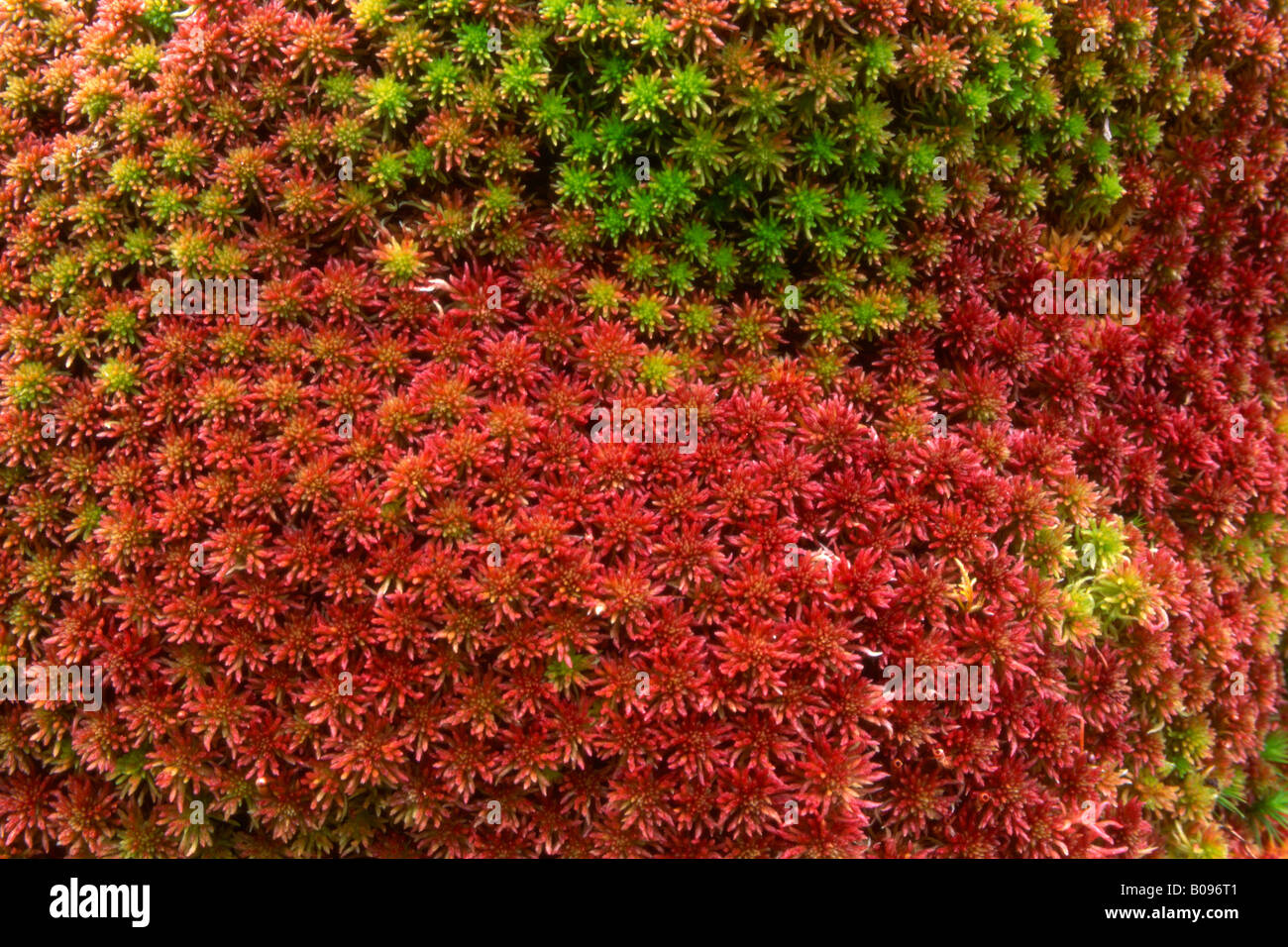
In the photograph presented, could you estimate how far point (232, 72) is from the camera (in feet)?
10.9

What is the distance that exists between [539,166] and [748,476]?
4.62 feet

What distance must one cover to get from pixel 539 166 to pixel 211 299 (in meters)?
1.28

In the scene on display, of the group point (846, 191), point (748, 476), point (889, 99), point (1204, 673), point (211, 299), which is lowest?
point (1204, 673)

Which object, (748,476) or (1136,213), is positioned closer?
(748,476)

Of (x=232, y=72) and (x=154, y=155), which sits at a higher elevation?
(x=232, y=72)

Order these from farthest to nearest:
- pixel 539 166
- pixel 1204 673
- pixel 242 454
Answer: pixel 1204 673 < pixel 539 166 < pixel 242 454

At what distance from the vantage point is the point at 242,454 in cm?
322

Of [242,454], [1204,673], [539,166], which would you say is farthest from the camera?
[1204,673]

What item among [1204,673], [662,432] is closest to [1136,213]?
[1204,673]

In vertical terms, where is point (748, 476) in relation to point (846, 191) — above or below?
below

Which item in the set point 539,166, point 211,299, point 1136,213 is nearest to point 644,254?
point 539,166

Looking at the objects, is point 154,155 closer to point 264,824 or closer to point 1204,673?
point 264,824

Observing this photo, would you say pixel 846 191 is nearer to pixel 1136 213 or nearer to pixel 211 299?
pixel 1136 213

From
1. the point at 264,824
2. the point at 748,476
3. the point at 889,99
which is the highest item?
the point at 889,99
